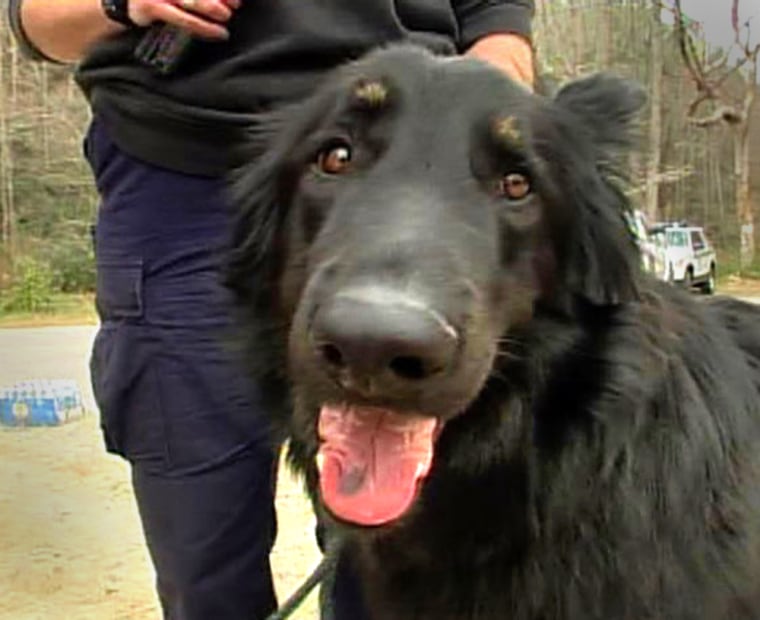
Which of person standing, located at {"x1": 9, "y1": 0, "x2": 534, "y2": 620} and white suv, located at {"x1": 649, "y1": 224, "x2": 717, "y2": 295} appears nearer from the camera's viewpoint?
person standing, located at {"x1": 9, "y1": 0, "x2": 534, "y2": 620}

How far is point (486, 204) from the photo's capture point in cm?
188

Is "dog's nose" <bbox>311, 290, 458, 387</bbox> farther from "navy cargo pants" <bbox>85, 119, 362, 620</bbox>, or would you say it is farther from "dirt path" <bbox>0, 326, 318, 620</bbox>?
"dirt path" <bbox>0, 326, 318, 620</bbox>

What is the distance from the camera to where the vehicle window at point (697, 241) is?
68.5 feet

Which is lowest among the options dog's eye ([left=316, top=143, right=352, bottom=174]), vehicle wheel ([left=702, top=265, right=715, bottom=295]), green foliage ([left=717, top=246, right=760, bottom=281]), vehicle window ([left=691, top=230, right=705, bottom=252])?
green foliage ([left=717, top=246, right=760, bottom=281])

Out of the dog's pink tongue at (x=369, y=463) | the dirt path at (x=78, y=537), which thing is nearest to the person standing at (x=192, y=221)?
the dog's pink tongue at (x=369, y=463)

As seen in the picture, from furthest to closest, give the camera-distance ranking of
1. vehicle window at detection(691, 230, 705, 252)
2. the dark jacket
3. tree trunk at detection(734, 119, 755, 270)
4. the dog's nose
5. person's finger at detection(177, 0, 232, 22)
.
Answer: tree trunk at detection(734, 119, 755, 270), vehicle window at detection(691, 230, 705, 252), the dark jacket, person's finger at detection(177, 0, 232, 22), the dog's nose

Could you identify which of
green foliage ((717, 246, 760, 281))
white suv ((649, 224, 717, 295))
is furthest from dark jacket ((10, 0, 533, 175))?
green foliage ((717, 246, 760, 281))

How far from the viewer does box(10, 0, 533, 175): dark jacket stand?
2.17 meters

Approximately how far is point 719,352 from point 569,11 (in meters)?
21.9

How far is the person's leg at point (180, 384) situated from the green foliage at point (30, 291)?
1714 cm

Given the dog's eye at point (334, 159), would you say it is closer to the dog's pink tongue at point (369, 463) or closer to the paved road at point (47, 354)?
the dog's pink tongue at point (369, 463)

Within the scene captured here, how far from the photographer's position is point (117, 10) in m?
2.08

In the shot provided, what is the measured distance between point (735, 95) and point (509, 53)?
2483cm

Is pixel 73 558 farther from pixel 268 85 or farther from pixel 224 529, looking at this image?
pixel 268 85
